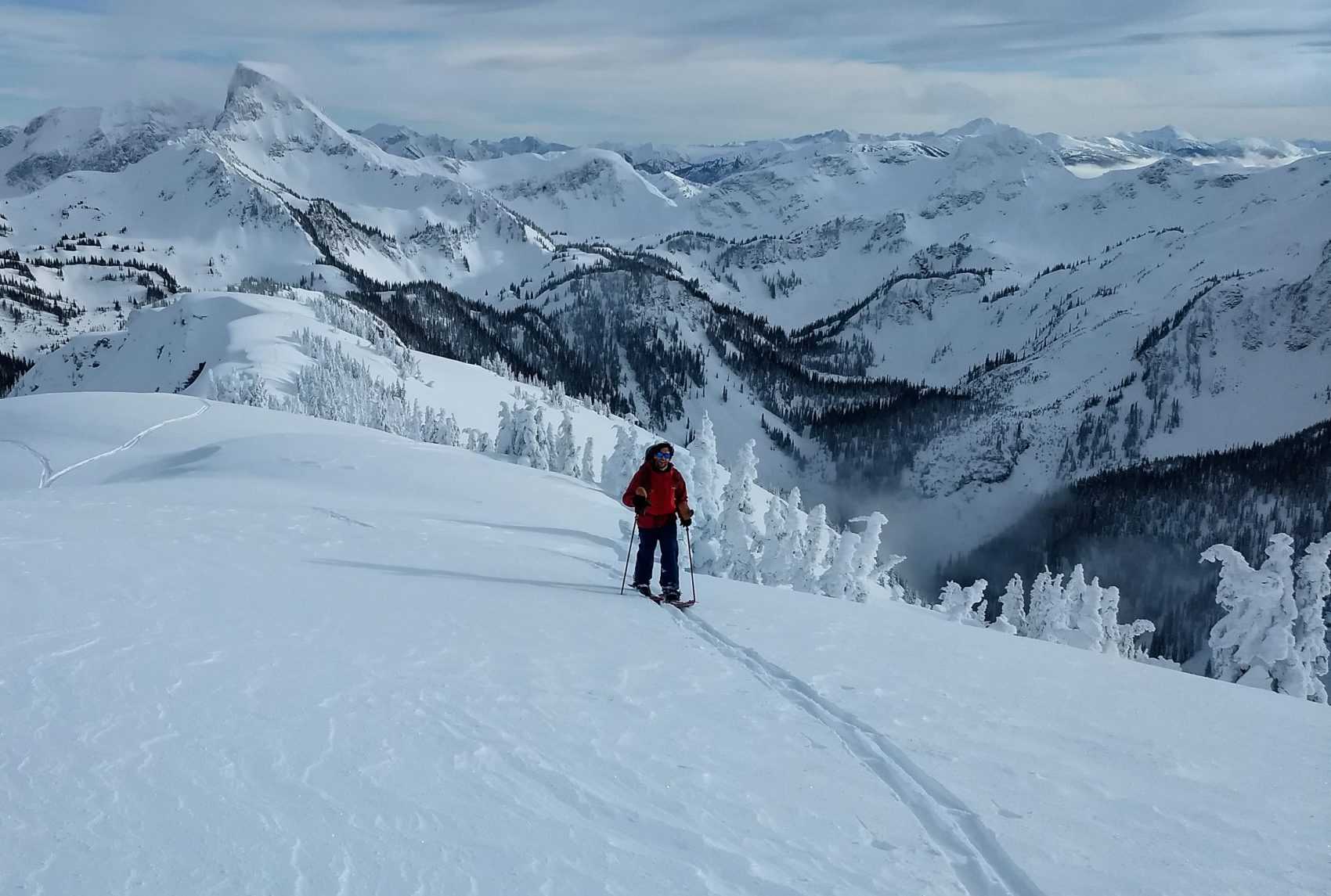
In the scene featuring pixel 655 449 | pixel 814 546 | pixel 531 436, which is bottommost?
pixel 814 546

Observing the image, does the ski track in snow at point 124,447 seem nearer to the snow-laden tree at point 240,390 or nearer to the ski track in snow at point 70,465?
the ski track in snow at point 70,465

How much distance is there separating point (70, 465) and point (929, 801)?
3278 cm

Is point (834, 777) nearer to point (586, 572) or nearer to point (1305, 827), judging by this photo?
point (1305, 827)

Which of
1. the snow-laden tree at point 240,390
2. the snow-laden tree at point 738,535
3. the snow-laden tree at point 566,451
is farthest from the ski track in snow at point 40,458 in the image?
the snow-laden tree at point 240,390

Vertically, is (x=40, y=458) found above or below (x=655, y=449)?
below

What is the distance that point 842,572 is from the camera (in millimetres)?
35094

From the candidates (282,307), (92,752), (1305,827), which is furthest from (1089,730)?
(282,307)

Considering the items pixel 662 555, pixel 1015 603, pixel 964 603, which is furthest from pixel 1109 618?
Result: pixel 662 555

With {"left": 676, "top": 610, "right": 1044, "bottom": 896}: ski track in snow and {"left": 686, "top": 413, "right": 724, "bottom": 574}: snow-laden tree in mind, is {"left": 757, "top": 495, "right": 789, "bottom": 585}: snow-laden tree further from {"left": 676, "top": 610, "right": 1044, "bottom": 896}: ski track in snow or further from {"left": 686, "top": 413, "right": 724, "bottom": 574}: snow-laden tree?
{"left": 676, "top": 610, "right": 1044, "bottom": 896}: ski track in snow

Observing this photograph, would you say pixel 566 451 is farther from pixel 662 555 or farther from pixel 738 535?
pixel 662 555

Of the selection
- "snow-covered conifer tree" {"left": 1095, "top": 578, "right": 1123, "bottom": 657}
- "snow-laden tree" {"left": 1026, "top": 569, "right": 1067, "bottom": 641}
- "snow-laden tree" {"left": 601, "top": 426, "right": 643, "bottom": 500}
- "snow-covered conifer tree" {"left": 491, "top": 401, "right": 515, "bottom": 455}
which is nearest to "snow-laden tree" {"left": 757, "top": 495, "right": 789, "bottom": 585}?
"snow-laden tree" {"left": 601, "top": 426, "right": 643, "bottom": 500}

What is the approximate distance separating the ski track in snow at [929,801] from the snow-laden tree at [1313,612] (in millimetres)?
31723

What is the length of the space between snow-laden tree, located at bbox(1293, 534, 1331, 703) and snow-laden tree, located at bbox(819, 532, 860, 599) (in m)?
17.0

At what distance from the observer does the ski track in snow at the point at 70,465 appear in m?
27.0
